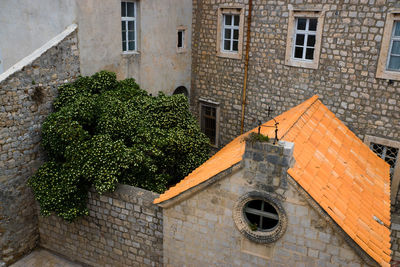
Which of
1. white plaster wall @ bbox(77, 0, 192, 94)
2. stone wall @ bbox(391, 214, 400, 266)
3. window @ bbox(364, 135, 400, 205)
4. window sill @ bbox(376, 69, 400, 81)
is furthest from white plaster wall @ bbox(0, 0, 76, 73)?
window @ bbox(364, 135, 400, 205)

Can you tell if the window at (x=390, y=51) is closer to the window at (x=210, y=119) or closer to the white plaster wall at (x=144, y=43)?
the window at (x=210, y=119)

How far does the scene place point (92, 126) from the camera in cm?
929

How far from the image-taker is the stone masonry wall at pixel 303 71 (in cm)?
1084

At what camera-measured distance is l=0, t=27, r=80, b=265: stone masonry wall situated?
8.53 m

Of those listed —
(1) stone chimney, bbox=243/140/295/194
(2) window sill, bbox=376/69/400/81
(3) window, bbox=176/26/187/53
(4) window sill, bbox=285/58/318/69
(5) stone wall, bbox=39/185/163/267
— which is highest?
(3) window, bbox=176/26/187/53

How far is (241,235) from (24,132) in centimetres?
580

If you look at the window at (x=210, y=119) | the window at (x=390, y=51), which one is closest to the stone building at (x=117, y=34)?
the window at (x=210, y=119)

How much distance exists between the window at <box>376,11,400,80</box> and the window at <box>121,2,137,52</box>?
772 centimetres

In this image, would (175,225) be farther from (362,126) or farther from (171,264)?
(362,126)

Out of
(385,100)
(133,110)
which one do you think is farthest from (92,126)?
(385,100)

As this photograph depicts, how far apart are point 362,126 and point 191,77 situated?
22.3ft

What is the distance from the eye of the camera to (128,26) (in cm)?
1200

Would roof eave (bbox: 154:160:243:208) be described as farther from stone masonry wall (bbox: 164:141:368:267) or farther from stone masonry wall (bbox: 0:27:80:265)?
stone masonry wall (bbox: 0:27:80:265)

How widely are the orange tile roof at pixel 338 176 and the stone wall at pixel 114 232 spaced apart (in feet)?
2.28
